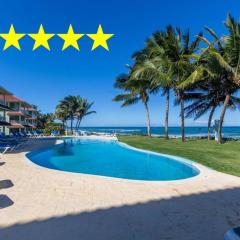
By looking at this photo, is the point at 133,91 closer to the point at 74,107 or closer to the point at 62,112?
the point at 74,107

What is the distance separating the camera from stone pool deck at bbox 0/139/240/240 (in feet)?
12.5

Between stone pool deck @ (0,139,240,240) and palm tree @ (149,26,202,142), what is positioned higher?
palm tree @ (149,26,202,142)

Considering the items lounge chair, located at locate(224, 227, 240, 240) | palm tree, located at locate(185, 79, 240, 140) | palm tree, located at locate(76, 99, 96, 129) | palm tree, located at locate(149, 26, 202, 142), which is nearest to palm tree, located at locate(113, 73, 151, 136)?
palm tree, located at locate(149, 26, 202, 142)

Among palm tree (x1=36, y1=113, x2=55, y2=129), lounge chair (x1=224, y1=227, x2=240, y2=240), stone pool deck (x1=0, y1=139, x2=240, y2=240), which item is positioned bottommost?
stone pool deck (x1=0, y1=139, x2=240, y2=240)

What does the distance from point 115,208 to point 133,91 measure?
22.1 m

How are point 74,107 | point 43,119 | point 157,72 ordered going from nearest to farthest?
point 157,72
point 74,107
point 43,119

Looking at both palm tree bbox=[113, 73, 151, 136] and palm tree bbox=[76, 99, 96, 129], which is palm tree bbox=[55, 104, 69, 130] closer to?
palm tree bbox=[76, 99, 96, 129]

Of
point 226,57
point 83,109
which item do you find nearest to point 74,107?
point 83,109

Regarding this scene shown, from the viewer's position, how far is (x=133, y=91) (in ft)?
86.7

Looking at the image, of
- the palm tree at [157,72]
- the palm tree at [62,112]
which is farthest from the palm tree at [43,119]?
the palm tree at [157,72]

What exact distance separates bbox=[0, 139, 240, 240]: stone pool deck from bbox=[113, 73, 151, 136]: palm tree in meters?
17.3

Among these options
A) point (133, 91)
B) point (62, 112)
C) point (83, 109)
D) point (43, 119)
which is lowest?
point (43, 119)

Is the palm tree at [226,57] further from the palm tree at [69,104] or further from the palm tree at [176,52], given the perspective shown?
the palm tree at [69,104]

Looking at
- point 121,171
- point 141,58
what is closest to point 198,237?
point 121,171
